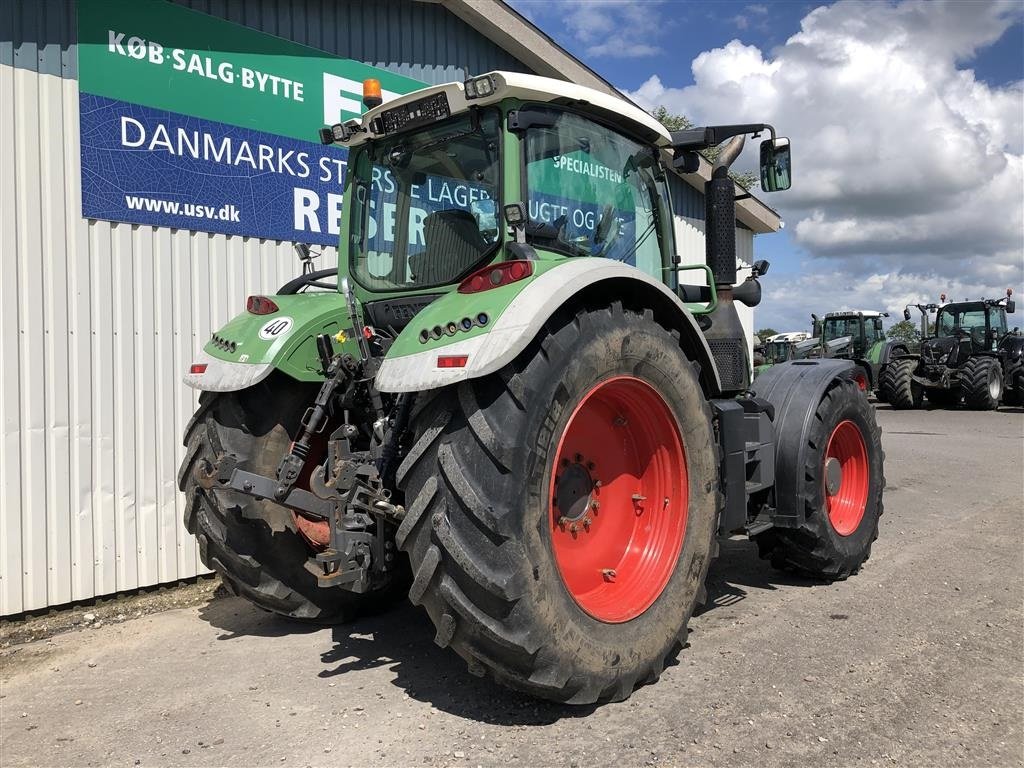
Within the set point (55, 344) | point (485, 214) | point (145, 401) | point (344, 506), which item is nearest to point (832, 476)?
point (485, 214)

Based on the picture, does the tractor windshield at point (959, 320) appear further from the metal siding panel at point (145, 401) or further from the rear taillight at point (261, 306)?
the rear taillight at point (261, 306)

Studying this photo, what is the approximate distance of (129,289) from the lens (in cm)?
496

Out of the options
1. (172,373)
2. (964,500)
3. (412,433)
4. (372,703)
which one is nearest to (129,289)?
(172,373)

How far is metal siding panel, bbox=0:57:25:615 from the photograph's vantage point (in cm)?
442

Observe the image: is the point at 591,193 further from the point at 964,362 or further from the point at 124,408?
the point at 964,362

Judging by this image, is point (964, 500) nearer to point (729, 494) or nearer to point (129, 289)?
point (729, 494)

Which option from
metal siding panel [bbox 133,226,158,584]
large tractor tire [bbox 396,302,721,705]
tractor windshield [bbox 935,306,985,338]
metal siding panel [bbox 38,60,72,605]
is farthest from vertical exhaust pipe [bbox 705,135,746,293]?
tractor windshield [bbox 935,306,985,338]

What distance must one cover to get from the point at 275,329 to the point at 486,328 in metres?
1.38

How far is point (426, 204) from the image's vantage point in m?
3.91

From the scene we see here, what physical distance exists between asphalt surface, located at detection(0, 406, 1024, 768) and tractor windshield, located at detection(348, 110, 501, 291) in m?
1.84

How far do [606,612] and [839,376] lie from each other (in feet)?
8.46

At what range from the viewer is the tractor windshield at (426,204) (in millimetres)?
3510

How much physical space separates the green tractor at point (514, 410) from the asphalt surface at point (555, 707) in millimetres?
242

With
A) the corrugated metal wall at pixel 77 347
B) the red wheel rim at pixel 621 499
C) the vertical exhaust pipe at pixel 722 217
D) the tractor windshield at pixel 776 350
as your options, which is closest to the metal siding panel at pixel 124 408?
the corrugated metal wall at pixel 77 347
